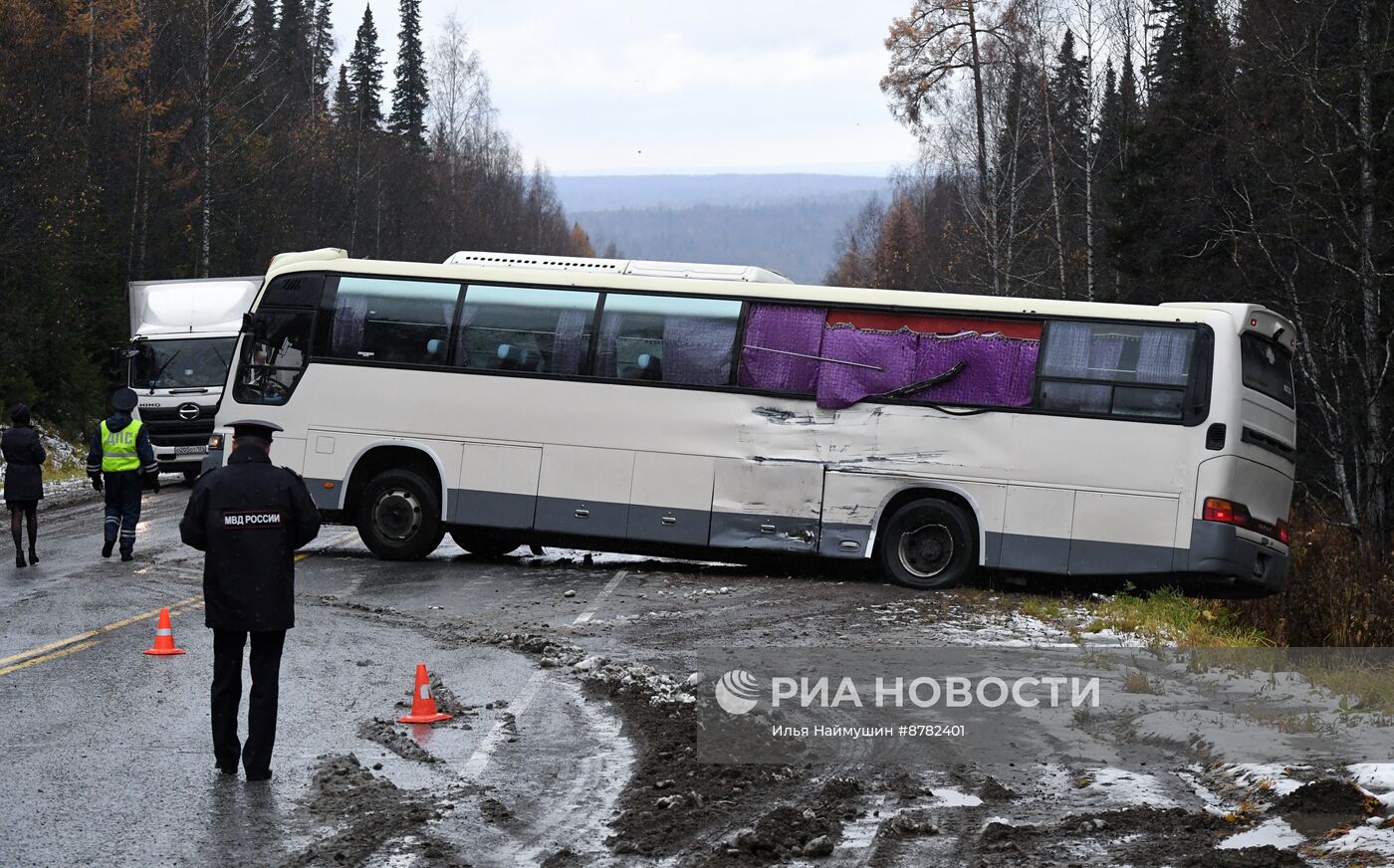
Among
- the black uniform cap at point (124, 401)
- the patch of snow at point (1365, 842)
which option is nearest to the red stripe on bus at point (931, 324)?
the black uniform cap at point (124, 401)

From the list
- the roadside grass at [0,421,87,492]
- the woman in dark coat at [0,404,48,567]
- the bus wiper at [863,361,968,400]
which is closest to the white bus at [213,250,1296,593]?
the bus wiper at [863,361,968,400]

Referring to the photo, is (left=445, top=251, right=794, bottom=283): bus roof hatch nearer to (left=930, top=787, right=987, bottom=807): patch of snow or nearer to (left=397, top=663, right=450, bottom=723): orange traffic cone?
(left=397, top=663, right=450, bottom=723): orange traffic cone

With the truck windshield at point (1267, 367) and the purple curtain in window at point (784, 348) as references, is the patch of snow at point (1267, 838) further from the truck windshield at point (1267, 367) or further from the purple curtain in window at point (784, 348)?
the purple curtain in window at point (784, 348)

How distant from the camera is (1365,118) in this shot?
81.0 feet

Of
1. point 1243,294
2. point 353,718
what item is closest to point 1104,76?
point 1243,294

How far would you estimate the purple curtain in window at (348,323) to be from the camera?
1859cm

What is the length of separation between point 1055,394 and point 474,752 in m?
9.79

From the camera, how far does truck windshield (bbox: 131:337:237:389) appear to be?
2997 cm

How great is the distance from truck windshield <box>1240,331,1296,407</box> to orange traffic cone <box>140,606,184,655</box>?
10651 millimetres

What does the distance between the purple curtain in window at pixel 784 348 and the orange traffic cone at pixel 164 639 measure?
24.3 feet

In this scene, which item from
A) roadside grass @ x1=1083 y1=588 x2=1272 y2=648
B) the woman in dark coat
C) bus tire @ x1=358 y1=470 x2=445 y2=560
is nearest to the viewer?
roadside grass @ x1=1083 y1=588 x2=1272 y2=648

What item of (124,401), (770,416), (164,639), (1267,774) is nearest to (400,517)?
(124,401)

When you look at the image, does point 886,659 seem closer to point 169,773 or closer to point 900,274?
point 169,773

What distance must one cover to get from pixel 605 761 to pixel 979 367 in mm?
9669
